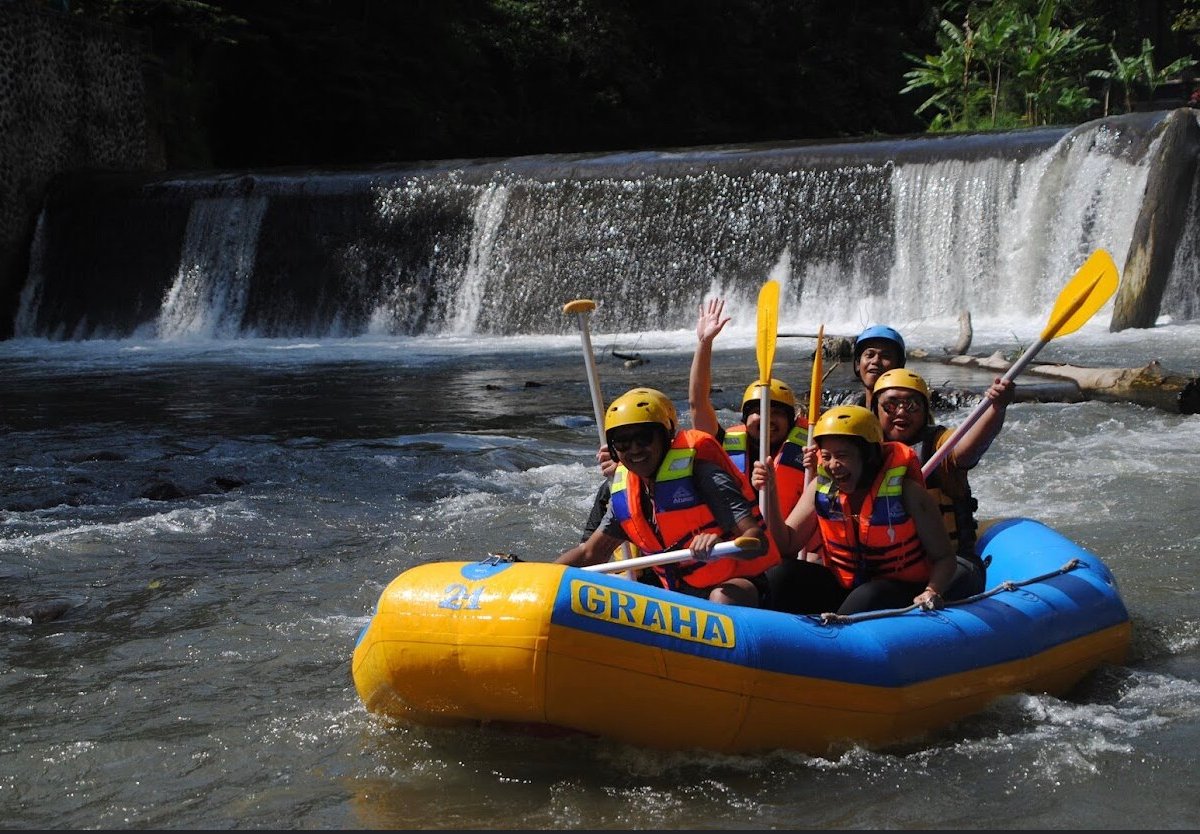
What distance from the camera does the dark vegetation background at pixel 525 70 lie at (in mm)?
25531

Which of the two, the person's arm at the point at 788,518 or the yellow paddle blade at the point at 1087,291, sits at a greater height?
the yellow paddle blade at the point at 1087,291

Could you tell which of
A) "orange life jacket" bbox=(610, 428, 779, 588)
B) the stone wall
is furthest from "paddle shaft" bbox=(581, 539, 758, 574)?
the stone wall

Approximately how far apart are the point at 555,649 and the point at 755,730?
584 millimetres

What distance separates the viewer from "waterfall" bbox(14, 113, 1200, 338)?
16.1m

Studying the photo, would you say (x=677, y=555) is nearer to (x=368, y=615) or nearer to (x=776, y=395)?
(x=776, y=395)

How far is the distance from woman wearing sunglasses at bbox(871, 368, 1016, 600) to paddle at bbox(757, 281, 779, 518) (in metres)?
0.37

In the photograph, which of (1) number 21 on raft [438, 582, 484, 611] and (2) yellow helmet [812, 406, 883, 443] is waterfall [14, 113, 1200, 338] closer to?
(2) yellow helmet [812, 406, 883, 443]

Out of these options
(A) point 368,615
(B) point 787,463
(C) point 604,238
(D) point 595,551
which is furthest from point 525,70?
(D) point 595,551

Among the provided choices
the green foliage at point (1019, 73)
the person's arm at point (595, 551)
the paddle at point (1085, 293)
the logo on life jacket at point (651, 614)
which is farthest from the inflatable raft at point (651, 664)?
the green foliage at point (1019, 73)

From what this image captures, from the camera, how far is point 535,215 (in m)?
18.4

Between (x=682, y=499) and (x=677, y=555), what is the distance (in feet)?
0.95

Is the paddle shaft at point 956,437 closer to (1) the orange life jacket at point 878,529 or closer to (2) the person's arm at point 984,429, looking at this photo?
(2) the person's arm at point 984,429

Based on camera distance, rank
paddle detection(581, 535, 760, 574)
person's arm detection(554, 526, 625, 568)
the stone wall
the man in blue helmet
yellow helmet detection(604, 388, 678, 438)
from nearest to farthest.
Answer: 1. paddle detection(581, 535, 760, 574)
2. yellow helmet detection(604, 388, 678, 438)
3. person's arm detection(554, 526, 625, 568)
4. the man in blue helmet
5. the stone wall

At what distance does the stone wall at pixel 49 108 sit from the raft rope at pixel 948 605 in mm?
17678
